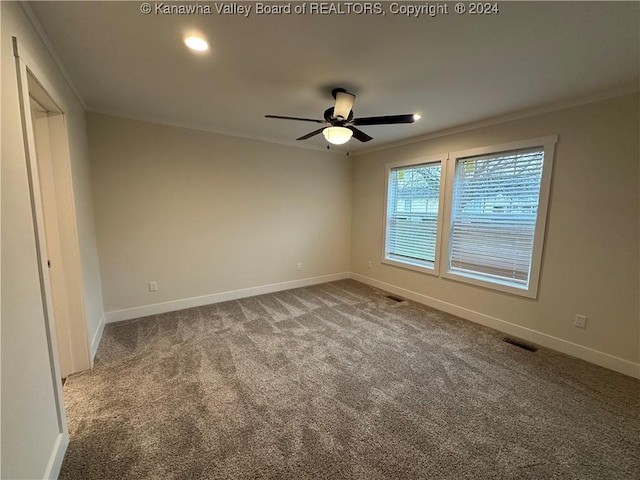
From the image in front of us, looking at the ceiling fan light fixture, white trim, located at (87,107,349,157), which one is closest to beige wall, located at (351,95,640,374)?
the ceiling fan light fixture

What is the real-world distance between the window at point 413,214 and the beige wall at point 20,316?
388cm

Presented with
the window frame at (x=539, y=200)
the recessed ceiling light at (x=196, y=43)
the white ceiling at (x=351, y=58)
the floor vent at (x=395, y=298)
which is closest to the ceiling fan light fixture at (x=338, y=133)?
the white ceiling at (x=351, y=58)

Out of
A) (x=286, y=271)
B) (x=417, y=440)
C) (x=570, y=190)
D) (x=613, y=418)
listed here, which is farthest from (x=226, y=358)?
(x=570, y=190)

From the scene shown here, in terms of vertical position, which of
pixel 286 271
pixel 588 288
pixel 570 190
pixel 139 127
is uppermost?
pixel 139 127

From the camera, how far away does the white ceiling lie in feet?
4.92

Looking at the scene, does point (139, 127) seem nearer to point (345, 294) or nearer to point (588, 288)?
point (345, 294)

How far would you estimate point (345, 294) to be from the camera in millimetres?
4289

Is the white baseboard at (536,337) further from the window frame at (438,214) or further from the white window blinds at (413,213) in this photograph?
the white window blinds at (413,213)

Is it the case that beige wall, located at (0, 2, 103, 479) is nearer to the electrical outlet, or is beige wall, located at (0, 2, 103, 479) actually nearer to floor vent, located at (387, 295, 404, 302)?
floor vent, located at (387, 295, 404, 302)

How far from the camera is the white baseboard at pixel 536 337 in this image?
2363mm

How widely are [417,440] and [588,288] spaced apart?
2.26m

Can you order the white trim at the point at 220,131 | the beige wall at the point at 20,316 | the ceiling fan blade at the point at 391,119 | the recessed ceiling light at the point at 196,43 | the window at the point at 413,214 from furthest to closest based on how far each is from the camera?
the window at the point at 413,214 → the white trim at the point at 220,131 → the ceiling fan blade at the point at 391,119 → the recessed ceiling light at the point at 196,43 → the beige wall at the point at 20,316

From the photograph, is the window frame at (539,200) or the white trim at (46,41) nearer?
the white trim at (46,41)

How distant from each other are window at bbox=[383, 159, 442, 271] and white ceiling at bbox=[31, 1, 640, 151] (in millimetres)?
1123
